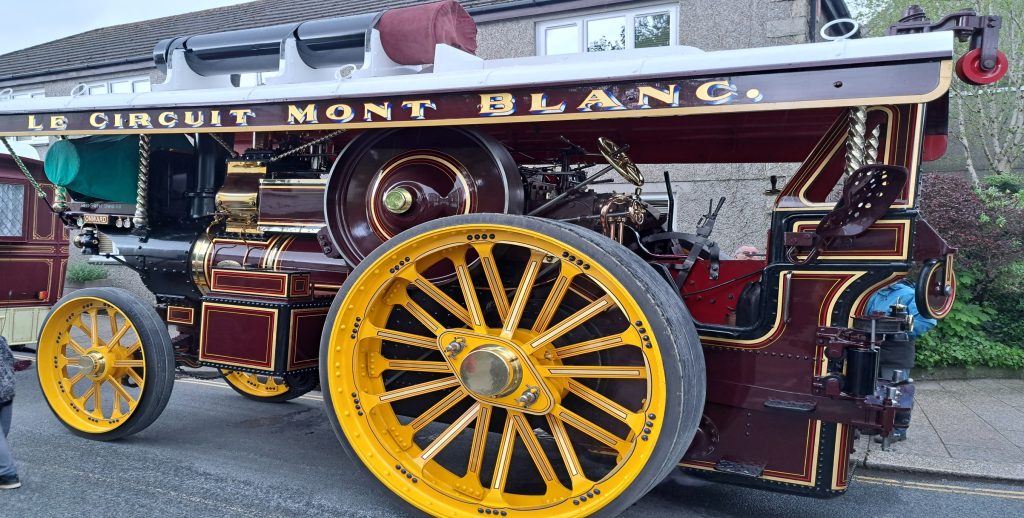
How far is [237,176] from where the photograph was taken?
4.75 metres

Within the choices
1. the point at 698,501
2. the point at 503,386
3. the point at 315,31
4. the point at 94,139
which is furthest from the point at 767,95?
the point at 94,139

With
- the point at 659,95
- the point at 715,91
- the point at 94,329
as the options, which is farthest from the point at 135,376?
the point at 715,91

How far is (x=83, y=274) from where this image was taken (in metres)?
12.7

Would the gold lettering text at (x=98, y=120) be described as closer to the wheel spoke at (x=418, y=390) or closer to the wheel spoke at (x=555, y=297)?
the wheel spoke at (x=418, y=390)

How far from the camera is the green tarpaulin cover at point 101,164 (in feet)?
16.2

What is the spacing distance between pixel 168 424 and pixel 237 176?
1829 millimetres

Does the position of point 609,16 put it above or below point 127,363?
above

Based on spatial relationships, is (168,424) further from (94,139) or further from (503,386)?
(503,386)

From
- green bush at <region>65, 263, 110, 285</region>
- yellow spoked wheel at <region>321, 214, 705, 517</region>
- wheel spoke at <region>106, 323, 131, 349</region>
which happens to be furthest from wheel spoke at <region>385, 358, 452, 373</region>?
green bush at <region>65, 263, 110, 285</region>

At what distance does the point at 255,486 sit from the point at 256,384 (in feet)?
7.17

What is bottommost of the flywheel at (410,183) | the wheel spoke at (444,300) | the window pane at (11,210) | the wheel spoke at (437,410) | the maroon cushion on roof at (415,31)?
the wheel spoke at (437,410)

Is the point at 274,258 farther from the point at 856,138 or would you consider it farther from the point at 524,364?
the point at 856,138

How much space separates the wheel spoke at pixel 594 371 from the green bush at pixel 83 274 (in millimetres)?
12117

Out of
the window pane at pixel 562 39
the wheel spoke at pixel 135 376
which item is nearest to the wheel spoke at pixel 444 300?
the wheel spoke at pixel 135 376
